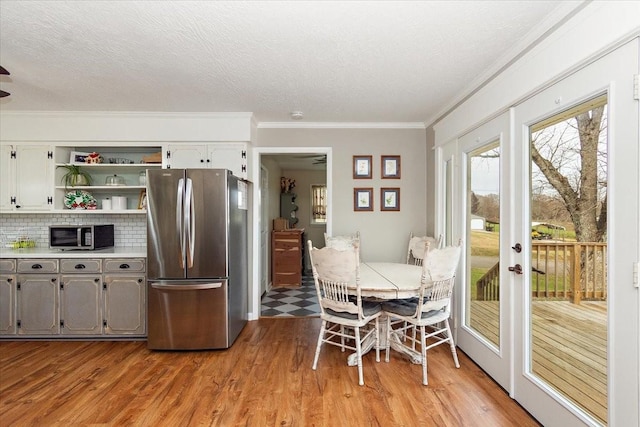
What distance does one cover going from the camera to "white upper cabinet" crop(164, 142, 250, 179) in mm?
3756

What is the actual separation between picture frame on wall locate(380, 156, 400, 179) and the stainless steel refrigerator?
2.00 meters

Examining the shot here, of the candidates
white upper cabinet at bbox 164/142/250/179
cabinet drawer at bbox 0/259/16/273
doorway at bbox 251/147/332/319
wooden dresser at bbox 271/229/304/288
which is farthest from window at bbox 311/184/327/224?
cabinet drawer at bbox 0/259/16/273

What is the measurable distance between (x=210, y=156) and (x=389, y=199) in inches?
88.8

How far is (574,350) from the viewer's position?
73.0 inches

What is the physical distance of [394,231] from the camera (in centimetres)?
420

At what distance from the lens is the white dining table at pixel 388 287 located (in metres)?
2.59

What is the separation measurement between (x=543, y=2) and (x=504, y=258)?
1.62 meters

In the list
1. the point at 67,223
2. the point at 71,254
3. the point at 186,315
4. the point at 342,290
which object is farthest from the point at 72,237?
the point at 342,290

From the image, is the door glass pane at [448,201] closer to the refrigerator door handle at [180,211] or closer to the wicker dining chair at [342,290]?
the wicker dining chair at [342,290]

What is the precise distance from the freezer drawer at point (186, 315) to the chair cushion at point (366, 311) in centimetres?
113

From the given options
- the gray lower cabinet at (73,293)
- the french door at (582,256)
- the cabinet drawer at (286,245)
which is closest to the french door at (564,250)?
the french door at (582,256)

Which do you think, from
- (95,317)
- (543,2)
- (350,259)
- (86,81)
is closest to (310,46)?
(543,2)

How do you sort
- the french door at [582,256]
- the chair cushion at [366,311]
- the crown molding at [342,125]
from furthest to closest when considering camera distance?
the crown molding at [342,125]
the chair cushion at [366,311]
the french door at [582,256]

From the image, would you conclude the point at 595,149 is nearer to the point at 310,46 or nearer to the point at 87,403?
the point at 310,46
